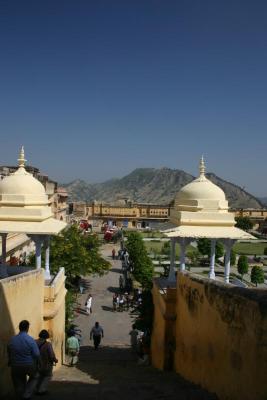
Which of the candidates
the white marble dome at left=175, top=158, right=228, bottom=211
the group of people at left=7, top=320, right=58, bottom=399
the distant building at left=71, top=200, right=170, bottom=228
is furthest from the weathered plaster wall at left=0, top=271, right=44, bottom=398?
the distant building at left=71, top=200, right=170, bottom=228

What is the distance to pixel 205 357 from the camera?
25.5 feet

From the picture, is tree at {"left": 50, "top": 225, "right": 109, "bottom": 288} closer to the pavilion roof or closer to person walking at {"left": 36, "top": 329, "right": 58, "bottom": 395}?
the pavilion roof

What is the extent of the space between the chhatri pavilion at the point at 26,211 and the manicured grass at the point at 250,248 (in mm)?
35334

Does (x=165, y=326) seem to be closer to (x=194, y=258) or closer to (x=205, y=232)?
(x=205, y=232)

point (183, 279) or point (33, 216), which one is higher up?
point (33, 216)

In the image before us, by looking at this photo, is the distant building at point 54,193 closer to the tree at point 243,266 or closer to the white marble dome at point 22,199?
the tree at point 243,266

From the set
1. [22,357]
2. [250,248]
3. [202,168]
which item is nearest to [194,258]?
[250,248]

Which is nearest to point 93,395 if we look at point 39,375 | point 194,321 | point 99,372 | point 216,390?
point 39,375

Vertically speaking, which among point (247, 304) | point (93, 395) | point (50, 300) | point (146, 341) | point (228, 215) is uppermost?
point (228, 215)

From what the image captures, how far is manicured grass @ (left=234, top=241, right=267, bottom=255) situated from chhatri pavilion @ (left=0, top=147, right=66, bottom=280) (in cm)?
3533

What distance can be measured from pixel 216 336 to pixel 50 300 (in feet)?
14.3

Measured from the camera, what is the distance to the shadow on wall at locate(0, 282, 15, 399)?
7.04 meters

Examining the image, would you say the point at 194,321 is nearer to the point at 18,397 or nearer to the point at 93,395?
the point at 93,395

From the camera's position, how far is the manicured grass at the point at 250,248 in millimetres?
45628
